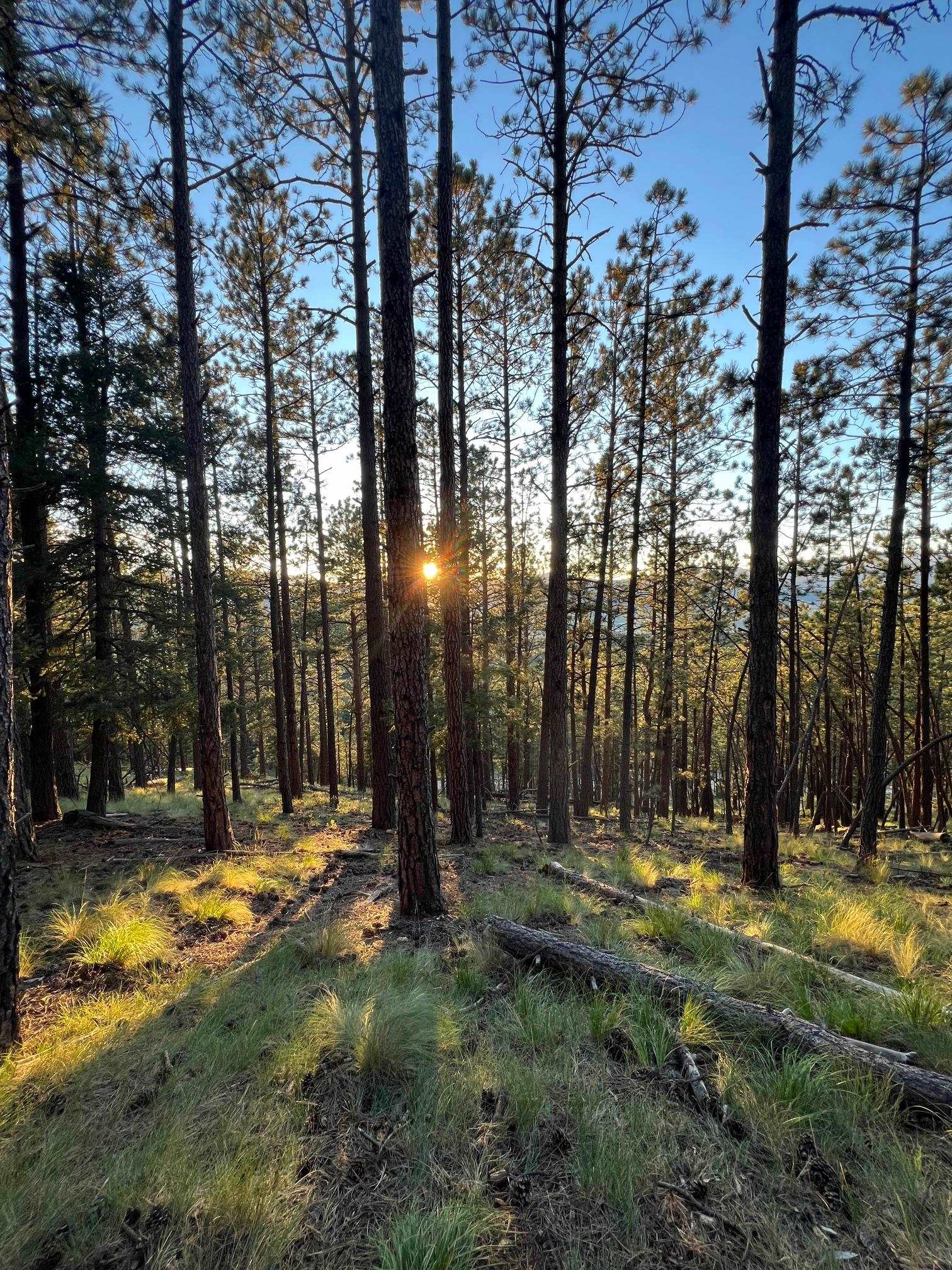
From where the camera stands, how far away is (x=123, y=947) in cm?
392

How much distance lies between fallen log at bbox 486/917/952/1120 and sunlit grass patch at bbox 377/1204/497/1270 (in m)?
1.70

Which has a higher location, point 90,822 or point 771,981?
point 771,981

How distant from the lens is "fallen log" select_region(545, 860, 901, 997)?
3.31m

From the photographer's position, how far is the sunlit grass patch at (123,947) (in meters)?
3.80

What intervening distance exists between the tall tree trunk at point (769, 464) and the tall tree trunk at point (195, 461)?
7.54 m

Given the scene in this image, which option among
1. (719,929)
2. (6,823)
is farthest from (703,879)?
(6,823)

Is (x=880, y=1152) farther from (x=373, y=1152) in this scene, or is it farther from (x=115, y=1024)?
(x=115, y=1024)

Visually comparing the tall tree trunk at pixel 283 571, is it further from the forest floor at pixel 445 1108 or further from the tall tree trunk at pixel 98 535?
the forest floor at pixel 445 1108

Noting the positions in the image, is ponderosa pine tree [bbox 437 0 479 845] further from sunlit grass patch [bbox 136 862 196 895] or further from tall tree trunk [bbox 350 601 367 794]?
tall tree trunk [bbox 350 601 367 794]

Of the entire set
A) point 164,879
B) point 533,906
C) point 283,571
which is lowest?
point 164,879

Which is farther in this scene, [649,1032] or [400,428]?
[400,428]

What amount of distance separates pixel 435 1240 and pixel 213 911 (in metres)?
4.50

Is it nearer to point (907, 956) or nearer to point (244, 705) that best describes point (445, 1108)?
point (907, 956)

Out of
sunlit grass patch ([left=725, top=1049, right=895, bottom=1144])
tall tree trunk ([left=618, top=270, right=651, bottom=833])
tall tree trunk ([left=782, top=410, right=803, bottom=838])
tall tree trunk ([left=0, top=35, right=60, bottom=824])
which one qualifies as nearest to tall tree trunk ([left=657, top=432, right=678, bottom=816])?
tall tree trunk ([left=618, top=270, right=651, bottom=833])
